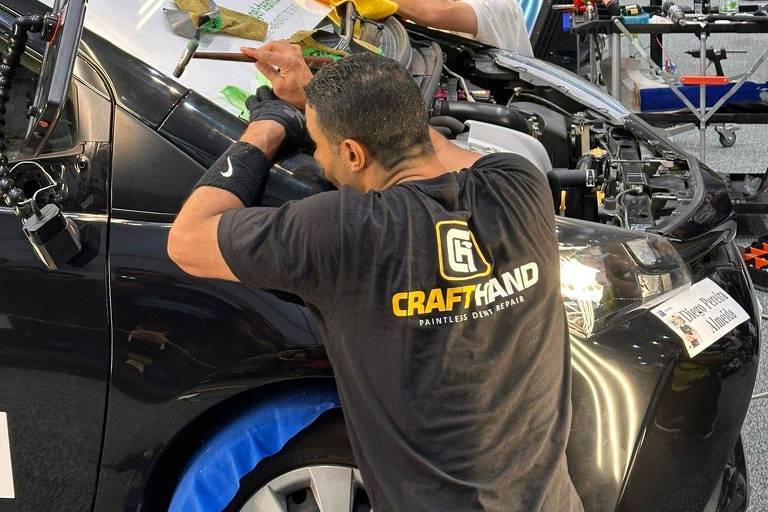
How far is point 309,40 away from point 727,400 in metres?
1.36

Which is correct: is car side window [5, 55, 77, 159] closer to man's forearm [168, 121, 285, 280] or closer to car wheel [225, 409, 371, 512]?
man's forearm [168, 121, 285, 280]

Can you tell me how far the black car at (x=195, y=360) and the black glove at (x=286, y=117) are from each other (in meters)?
0.04

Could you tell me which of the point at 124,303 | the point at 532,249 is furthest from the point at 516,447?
the point at 124,303

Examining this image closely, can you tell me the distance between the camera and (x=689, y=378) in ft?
6.05

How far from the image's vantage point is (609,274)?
74.7 inches

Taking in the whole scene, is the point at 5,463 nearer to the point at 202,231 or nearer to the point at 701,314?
the point at 202,231

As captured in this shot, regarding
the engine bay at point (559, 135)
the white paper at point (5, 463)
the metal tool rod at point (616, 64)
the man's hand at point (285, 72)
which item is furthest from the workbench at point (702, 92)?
the white paper at point (5, 463)

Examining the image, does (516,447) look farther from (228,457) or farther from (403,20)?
(403,20)

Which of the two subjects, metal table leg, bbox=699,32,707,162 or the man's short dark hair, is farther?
metal table leg, bbox=699,32,707,162

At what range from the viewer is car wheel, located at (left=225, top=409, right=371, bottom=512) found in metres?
1.86

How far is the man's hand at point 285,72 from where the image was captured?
6.19 ft

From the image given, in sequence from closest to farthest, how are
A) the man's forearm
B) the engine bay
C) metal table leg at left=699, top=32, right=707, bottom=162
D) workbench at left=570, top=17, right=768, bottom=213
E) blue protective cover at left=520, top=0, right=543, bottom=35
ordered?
the man's forearm, the engine bay, workbench at left=570, top=17, right=768, bottom=213, metal table leg at left=699, top=32, right=707, bottom=162, blue protective cover at left=520, top=0, right=543, bottom=35

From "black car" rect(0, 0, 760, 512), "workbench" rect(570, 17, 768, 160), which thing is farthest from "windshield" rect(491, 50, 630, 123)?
"workbench" rect(570, 17, 768, 160)

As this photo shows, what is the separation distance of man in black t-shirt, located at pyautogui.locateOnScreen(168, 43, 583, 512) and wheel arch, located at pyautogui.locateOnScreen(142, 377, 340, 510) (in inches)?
8.3
